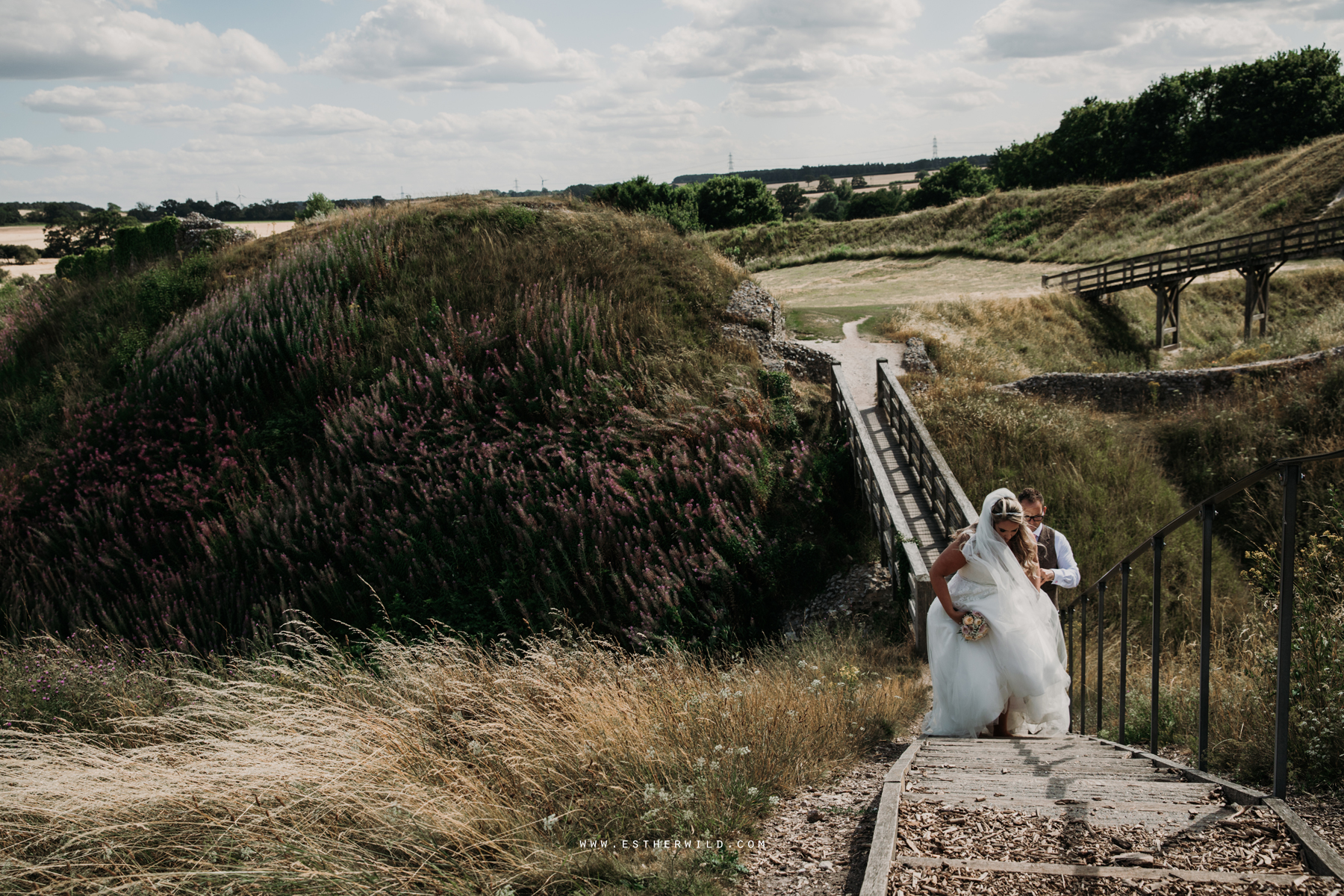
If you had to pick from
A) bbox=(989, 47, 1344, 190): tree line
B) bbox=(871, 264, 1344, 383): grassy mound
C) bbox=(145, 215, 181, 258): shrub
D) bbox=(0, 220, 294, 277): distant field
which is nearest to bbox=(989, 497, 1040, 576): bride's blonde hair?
bbox=(871, 264, 1344, 383): grassy mound

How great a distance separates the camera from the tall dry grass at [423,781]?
10.6ft

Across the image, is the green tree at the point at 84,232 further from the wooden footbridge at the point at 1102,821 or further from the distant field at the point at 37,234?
the wooden footbridge at the point at 1102,821

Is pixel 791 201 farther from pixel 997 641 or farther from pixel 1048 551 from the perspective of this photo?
pixel 997 641

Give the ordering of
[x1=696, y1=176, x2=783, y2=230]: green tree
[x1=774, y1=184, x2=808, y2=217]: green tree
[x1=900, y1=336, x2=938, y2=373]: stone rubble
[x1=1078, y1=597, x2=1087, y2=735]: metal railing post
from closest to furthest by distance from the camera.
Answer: [x1=1078, y1=597, x2=1087, y2=735]: metal railing post < [x1=900, y1=336, x2=938, y2=373]: stone rubble < [x1=696, y1=176, x2=783, y2=230]: green tree < [x1=774, y1=184, x2=808, y2=217]: green tree

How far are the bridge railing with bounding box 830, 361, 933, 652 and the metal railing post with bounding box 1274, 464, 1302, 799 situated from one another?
4.72 metres

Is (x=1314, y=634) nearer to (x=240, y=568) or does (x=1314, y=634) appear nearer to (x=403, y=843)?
(x=403, y=843)

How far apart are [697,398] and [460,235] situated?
24.6 ft

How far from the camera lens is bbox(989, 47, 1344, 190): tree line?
54694mm

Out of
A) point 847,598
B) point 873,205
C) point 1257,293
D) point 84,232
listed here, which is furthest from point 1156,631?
point 873,205

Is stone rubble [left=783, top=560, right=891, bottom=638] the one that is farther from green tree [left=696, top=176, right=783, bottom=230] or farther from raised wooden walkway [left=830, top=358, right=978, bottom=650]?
green tree [left=696, top=176, right=783, bottom=230]

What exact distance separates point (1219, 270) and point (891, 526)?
23.9 meters

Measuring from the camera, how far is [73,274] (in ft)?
71.1

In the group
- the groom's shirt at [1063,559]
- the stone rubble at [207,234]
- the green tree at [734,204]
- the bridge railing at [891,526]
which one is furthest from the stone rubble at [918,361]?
the green tree at [734,204]

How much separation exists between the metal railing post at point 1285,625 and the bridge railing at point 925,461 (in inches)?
220
